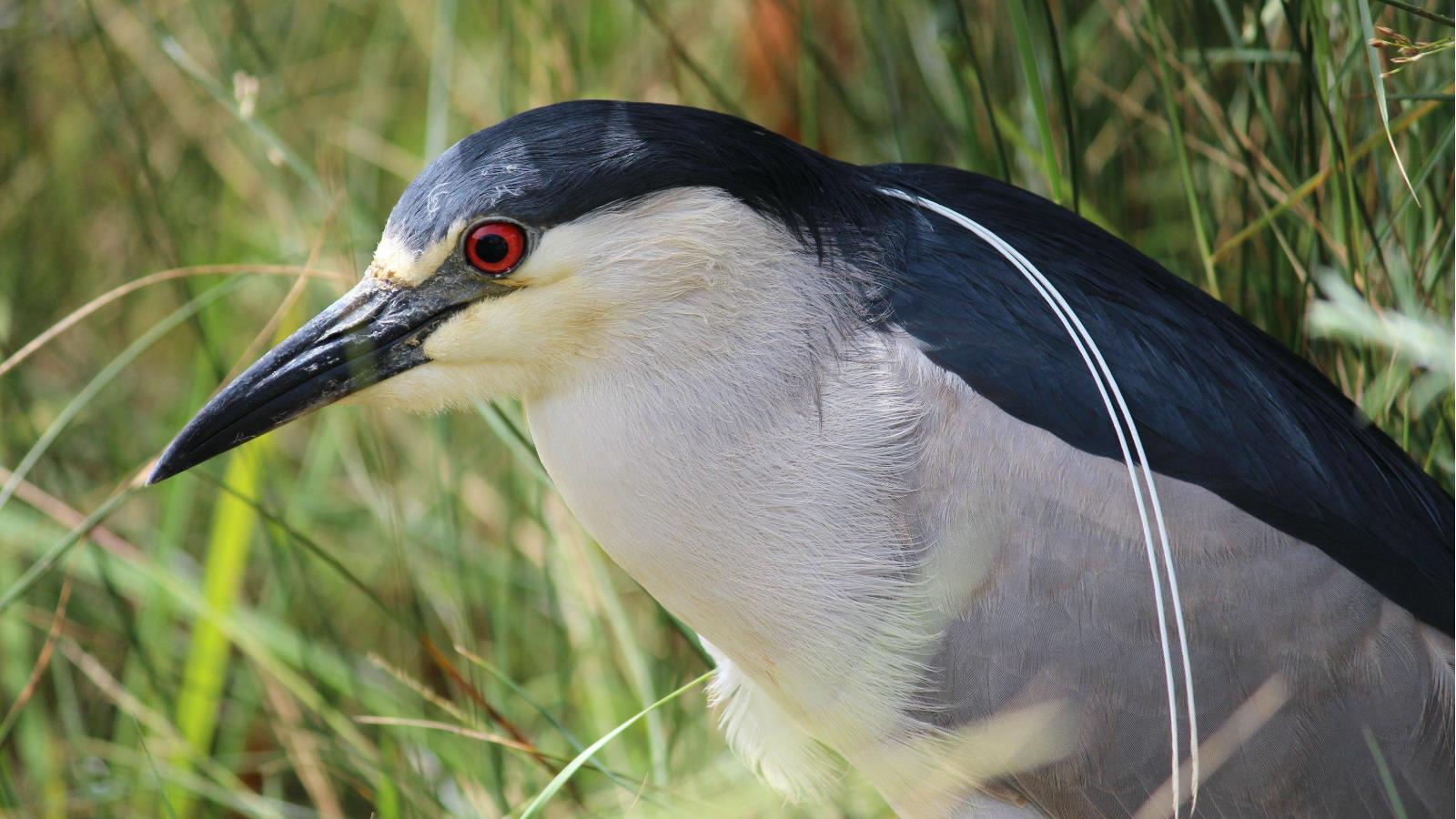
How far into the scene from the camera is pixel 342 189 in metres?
2.88

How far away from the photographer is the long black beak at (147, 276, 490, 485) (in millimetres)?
1981

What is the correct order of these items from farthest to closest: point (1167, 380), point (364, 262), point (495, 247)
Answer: point (364, 262)
point (1167, 380)
point (495, 247)

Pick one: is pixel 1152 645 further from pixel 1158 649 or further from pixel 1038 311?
pixel 1038 311

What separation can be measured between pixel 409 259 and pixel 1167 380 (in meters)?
1.10

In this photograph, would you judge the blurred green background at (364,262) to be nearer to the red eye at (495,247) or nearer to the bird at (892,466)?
the bird at (892,466)

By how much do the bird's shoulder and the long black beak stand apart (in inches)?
26.1

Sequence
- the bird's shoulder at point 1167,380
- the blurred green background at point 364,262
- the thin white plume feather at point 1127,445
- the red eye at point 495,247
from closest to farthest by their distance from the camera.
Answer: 1. the thin white plume feather at point 1127,445
2. the red eye at point 495,247
3. the bird's shoulder at point 1167,380
4. the blurred green background at point 364,262

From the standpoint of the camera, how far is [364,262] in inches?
128

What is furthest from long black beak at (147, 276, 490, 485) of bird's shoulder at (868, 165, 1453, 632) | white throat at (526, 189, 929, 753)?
bird's shoulder at (868, 165, 1453, 632)

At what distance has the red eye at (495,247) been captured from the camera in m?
1.92

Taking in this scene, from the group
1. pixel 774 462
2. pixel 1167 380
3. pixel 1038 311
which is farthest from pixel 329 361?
pixel 1167 380

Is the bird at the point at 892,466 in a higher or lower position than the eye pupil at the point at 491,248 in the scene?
lower

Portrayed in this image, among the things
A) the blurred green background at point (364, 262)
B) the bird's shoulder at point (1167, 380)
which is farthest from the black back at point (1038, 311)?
the blurred green background at point (364, 262)

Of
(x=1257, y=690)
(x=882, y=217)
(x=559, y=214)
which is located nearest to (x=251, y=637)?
(x=559, y=214)
